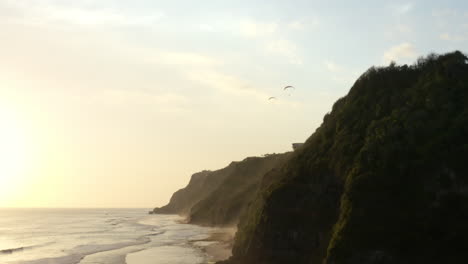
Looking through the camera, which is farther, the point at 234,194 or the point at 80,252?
the point at 234,194

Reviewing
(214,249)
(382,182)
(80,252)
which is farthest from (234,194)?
(382,182)

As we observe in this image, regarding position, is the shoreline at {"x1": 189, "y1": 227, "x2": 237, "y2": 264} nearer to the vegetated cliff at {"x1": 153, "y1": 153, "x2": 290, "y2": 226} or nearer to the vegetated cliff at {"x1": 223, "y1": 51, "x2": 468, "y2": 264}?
the vegetated cliff at {"x1": 223, "y1": 51, "x2": 468, "y2": 264}

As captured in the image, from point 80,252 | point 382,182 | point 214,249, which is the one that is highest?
point 382,182

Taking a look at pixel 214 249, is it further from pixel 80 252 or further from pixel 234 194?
pixel 234 194

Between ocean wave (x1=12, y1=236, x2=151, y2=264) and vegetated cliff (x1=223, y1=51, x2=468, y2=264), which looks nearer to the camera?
Result: vegetated cliff (x1=223, y1=51, x2=468, y2=264)

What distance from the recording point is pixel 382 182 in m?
37.3

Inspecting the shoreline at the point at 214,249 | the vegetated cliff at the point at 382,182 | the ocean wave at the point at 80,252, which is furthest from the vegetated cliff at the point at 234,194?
the vegetated cliff at the point at 382,182

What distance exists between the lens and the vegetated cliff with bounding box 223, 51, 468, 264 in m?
34.7

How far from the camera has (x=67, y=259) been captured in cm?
6856

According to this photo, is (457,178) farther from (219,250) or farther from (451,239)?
(219,250)

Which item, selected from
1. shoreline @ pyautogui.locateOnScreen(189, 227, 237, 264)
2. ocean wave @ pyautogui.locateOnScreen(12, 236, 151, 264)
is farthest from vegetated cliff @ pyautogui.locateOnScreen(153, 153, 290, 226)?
ocean wave @ pyautogui.locateOnScreen(12, 236, 151, 264)

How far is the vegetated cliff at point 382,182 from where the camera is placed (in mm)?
34719

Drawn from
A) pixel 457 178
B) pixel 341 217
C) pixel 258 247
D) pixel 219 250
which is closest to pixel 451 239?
pixel 457 178

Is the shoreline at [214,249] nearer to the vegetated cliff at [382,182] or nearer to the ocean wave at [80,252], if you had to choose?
the vegetated cliff at [382,182]
